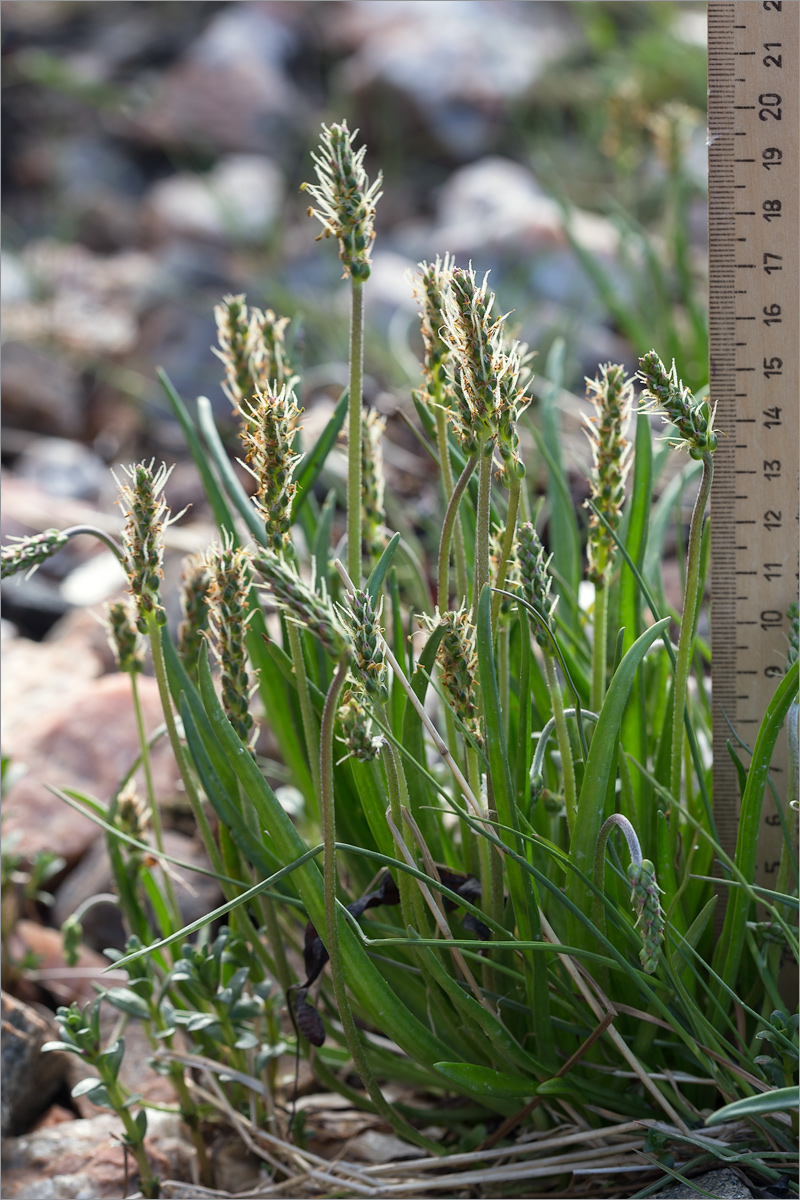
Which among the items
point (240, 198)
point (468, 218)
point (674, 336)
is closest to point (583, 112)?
point (468, 218)

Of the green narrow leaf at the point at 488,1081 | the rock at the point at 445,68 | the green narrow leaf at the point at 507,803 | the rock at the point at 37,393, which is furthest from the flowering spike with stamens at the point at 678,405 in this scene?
the rock at the point at 445,68

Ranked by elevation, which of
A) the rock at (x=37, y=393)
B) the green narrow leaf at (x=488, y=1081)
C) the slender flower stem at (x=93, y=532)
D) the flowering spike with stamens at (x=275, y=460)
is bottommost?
the green narrow leaf at (x=488, y=1081)

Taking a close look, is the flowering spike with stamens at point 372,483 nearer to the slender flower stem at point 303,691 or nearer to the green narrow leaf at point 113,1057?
the slender flower stem at point 303,691

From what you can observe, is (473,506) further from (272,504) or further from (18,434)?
(18,434)

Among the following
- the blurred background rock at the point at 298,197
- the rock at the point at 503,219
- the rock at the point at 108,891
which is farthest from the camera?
the rock at the point at 503,219

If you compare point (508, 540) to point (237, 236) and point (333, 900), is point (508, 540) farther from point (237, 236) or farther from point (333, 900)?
point (237, 236)

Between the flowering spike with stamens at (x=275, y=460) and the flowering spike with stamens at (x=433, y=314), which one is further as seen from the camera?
the flowering spike with stamens at (x=433, y=314)
